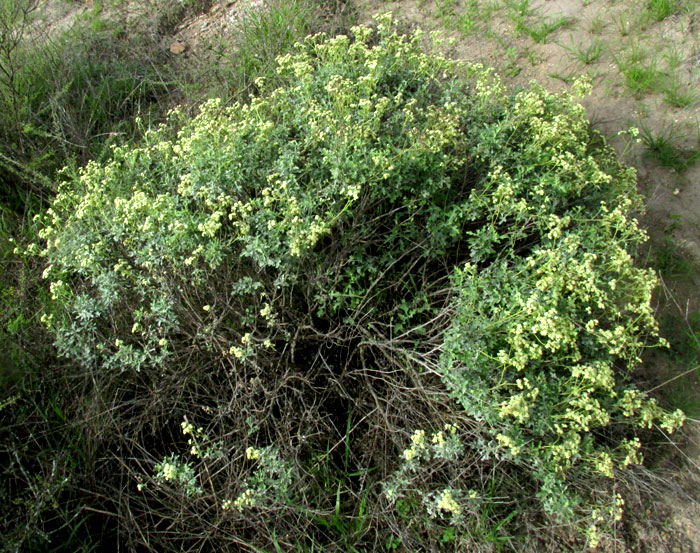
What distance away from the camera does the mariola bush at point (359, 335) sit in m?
2.34

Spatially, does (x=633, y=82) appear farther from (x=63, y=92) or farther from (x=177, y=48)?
(x=63, y=92)

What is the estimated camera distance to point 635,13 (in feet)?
13.8

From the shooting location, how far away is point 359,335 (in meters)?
2.71

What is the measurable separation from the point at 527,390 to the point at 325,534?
43.4 inches

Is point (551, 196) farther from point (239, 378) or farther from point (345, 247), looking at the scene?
point (239, 378)

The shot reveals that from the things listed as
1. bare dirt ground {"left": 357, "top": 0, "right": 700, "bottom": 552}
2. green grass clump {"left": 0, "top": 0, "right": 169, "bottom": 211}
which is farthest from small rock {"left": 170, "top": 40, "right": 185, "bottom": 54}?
bare dirt ground {"left": 357, "top": 0, "right": 700, "bottom": 552}

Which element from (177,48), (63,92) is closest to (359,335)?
(63,92)

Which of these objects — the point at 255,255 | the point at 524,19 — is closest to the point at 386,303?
the point at 255,255

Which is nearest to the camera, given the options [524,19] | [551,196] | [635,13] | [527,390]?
[527,390]

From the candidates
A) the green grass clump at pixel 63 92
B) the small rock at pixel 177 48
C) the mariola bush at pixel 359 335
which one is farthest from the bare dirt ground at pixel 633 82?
the green grass clump at pixel 63 92

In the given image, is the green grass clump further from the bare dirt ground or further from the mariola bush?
the bare dirt ground

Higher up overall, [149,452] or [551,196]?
[551,196]

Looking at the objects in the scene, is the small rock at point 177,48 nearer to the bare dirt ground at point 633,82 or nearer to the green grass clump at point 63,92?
the green grass clump at point 63,92

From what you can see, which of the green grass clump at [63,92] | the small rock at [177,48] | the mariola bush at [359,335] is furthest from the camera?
the small rock at [177,48]
